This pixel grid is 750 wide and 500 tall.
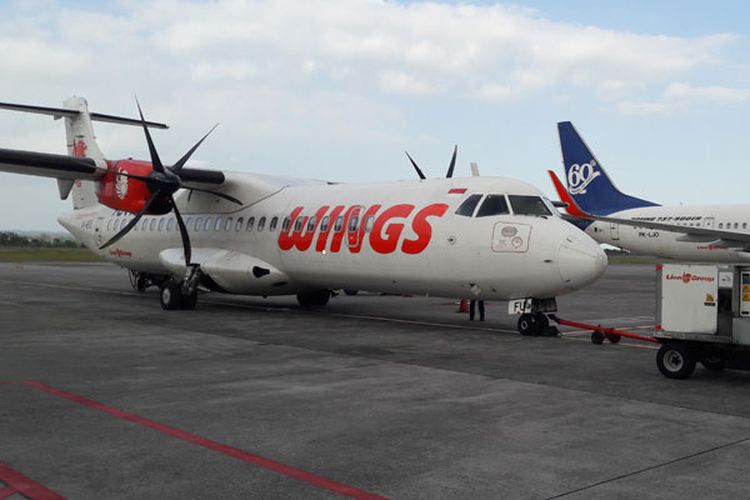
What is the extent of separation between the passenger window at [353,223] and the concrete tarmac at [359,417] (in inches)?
124

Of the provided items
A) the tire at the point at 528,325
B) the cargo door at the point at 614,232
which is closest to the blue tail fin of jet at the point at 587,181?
the cargo door at the point at 614,232

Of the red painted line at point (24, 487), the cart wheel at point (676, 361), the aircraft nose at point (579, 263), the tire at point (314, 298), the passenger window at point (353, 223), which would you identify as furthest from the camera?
the tire at point (314, 298)

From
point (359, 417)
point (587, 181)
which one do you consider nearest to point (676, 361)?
point (359, 417)

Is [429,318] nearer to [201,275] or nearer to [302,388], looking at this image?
[201,275]

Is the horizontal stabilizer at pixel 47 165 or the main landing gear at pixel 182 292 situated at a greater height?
the horizontal stabilizer at pixel 47 165

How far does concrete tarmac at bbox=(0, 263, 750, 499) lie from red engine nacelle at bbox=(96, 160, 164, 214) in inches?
212

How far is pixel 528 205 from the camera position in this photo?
555 inches

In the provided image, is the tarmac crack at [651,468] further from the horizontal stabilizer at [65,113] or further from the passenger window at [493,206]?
the horizontal stabilizer at [65,113]

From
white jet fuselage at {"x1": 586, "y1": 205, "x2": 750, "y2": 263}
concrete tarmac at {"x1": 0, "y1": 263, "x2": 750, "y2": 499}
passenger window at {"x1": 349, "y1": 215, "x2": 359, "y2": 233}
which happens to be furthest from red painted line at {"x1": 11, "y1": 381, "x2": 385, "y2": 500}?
white jet fuselage at {"x1": 586, "y1": 205, "x2": 750, "y2": 263}

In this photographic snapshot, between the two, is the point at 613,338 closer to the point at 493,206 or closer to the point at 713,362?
the point at 713,362

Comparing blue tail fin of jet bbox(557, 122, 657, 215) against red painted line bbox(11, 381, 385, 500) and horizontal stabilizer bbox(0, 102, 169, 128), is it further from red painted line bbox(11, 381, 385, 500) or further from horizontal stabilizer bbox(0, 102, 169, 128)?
red painted line bbox(11, 381, 385, 500)

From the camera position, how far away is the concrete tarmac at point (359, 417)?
199 inches

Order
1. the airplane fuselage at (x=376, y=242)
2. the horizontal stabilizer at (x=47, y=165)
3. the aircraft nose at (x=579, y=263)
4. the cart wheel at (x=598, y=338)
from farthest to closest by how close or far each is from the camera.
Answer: the horizontal stabilizer at (x=47, y=165)
the airplane fuselage at (x=376, y=242)
the aircraft nose at (x=579, y=263)
the cart wheel at (x=598, y=338)

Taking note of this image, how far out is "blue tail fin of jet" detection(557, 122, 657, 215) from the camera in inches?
1465
